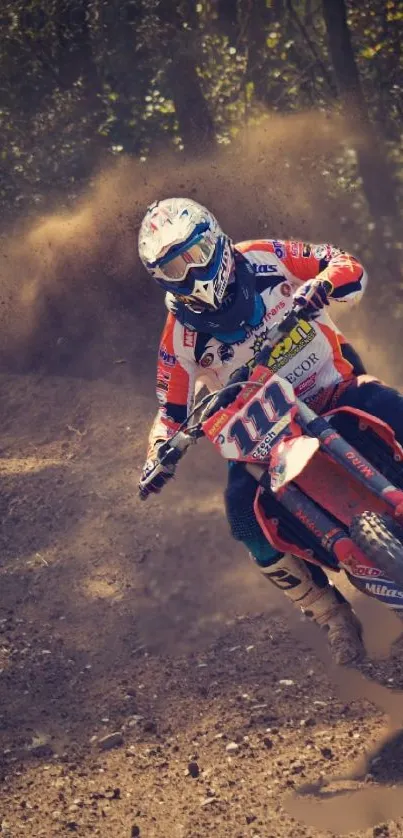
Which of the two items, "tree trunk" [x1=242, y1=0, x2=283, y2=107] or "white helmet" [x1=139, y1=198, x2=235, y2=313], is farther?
"tree trunk" [x1=242, y1=0, x2=283, y2=107]

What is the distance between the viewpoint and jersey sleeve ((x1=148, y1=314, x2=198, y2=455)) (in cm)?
623

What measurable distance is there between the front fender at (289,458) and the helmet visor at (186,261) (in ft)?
4.04

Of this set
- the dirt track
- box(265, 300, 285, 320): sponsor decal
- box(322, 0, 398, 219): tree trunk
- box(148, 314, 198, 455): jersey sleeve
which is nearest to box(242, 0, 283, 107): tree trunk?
box(322, 0, 398, 219): tree trunk

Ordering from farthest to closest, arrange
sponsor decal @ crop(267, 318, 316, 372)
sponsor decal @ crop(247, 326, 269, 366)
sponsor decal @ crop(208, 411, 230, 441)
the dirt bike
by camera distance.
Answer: sponsor decal @ crop(247, 326, 269, 366) → sponsor decal @ crop(267, 318, 316, 372) → sponsor decal @ crop(208, 411, 230, 441) → the dirt bike

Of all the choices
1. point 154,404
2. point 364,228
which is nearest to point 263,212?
point 364,228

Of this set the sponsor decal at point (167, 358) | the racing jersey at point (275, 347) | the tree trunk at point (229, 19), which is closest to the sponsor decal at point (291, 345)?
the racing jersey at point (275, 347)

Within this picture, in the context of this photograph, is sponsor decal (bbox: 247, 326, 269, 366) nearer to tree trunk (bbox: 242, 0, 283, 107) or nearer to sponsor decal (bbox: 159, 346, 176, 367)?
sponsor decal (bbox: 159, 346, 176, 367)

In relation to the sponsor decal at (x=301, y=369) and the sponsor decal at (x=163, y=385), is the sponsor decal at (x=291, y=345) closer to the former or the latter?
the sponsor decal at (x=301, y=369)

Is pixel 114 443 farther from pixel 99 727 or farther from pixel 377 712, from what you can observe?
pixel 377 712

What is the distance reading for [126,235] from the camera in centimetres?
1114

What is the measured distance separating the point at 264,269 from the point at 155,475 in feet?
4.74

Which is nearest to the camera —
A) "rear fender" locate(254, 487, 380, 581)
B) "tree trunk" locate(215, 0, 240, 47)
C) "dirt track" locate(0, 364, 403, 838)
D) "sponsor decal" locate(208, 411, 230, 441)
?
"rear fender" locate(254, 487, 380, 581)

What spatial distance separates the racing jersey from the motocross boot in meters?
1.02

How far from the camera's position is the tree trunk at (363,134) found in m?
11.5
